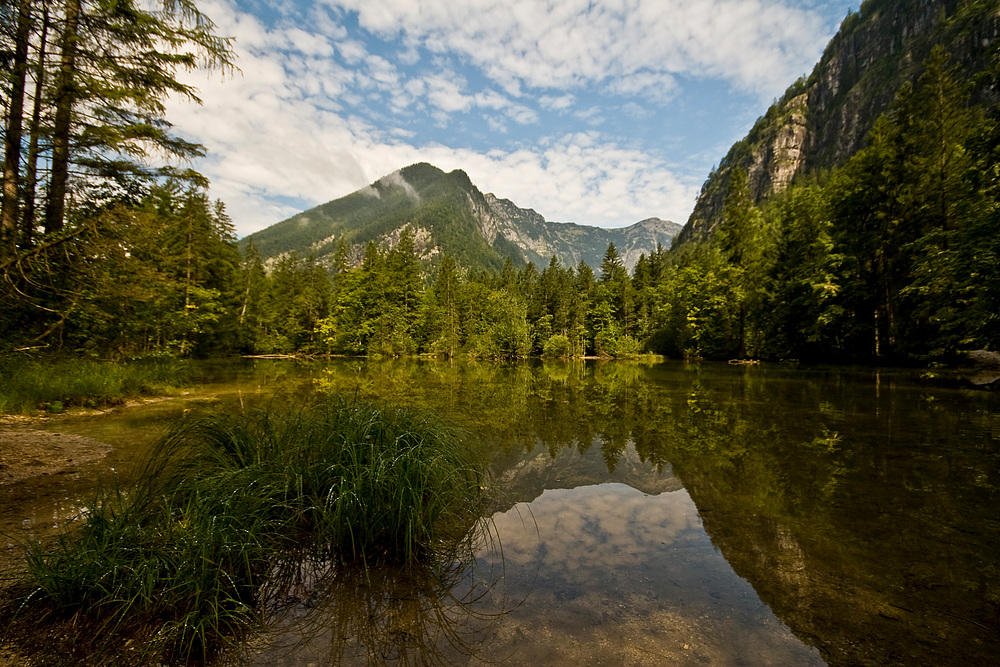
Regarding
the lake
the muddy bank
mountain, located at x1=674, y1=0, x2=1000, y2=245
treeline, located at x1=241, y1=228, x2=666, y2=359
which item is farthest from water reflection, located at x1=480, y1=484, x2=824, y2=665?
mountain, located at x1=674, y1=0, x2=1000, y2=245

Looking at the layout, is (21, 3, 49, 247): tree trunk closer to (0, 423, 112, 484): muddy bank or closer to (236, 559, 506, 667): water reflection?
(0, 423, 112, 484): muddy bank

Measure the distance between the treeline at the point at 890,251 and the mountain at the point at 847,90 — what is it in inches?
3173

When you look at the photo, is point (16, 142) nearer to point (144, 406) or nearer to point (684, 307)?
point (144, 406)

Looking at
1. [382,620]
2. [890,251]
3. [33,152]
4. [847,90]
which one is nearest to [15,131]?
[33,152]

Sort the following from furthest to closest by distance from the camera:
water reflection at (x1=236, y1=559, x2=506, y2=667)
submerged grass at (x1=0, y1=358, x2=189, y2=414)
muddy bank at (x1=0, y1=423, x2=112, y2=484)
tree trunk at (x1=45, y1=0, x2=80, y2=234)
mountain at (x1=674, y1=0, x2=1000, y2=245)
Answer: mountain at (x1=674, y1=0, x2=1000, y2=245)
tree trunk at (x1=45, y1=0, x2=80, y2=234)
submerged grass at (x1=0, y1=358, x2=189, y2=414)
muddy bank at (x1=0, y1=423, x2=112, y2=484)
water reflection at (x1=236, y1=559, x2=506, y2=667)

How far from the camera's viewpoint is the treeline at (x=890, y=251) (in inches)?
544

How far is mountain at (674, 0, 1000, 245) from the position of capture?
310 ft

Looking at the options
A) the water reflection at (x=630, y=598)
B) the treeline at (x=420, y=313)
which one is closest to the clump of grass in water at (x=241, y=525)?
the water reflection at (x=630, y=598)

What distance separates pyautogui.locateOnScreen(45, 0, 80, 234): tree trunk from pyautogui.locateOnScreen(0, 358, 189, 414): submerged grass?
2.71 meters

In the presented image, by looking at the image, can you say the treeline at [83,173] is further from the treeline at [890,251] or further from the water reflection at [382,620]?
the treeline at [890,251]

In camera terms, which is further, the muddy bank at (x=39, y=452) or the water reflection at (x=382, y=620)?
the muddy bank at (x=39, y=452)

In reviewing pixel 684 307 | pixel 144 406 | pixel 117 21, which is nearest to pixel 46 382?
pixel 144 406

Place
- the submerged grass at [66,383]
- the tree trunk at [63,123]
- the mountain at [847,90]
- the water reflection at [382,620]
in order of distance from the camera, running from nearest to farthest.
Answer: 1. the water reflection at [382,620]
2. the submerged grass at [66,383]
3. the tree trunk at [63,123]
4. the mountain at [847,90]

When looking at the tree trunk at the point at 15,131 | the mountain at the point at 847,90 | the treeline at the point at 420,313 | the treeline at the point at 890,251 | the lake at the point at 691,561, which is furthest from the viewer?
the mountain at the point at 847,90
